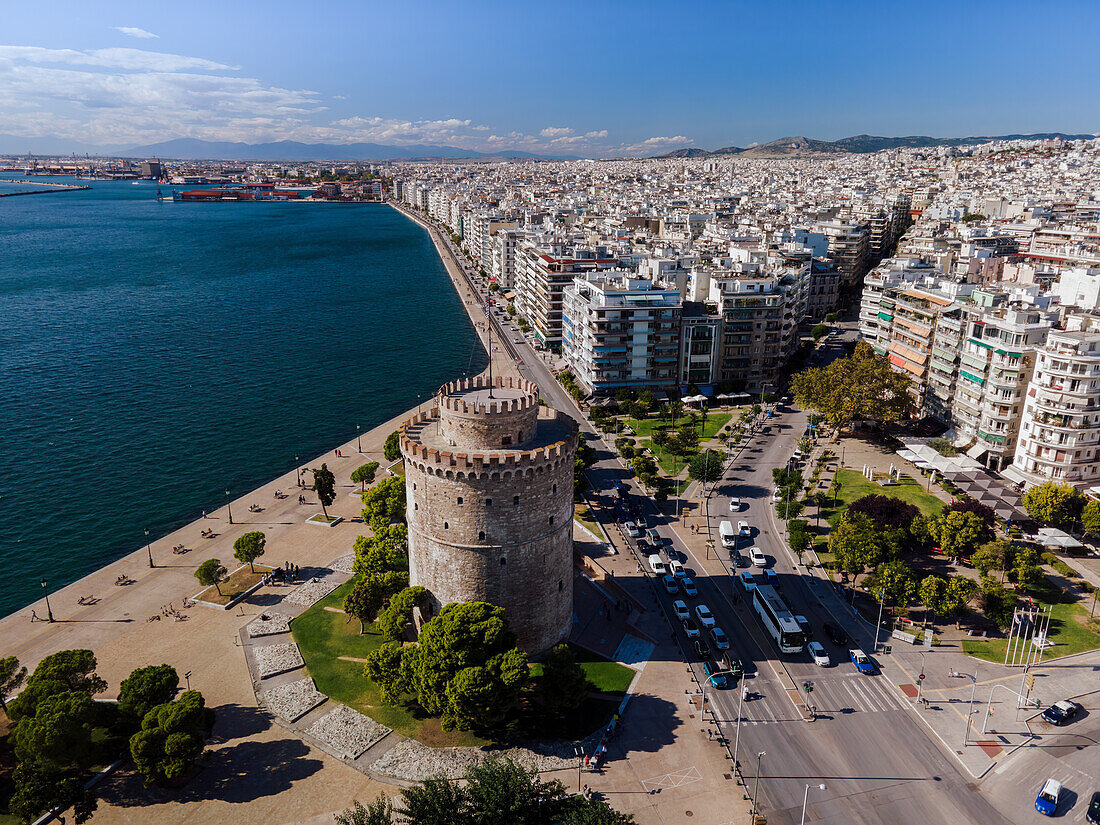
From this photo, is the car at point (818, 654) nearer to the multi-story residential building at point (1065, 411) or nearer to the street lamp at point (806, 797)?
the street lamp at point (806, 797)

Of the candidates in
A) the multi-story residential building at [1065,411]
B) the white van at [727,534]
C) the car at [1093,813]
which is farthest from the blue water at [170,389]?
the multi-story residential building at [1065,411]

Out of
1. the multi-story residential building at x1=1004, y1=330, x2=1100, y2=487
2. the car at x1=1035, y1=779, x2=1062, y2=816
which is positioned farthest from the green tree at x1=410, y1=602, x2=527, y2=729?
the multi-story residential building at x1=1004, y1=330, x2=1100, y2=487

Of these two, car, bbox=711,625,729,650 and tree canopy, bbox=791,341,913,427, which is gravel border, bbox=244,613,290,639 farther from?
tree canopy, bbox=791,341,913,427

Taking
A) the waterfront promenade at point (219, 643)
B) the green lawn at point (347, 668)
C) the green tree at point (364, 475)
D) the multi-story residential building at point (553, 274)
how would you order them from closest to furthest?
the waterfront promenade at point (219, 643) < the green lawn at point (347, 668) < the green tree at point (364, 475) < the multi-story residential building at point (553, 274)

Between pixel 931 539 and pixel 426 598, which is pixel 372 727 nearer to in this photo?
pixel 426 598

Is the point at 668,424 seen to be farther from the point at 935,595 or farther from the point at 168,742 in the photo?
the point at 168,742

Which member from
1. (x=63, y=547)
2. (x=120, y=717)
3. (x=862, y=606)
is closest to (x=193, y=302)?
(x=63, y=547)

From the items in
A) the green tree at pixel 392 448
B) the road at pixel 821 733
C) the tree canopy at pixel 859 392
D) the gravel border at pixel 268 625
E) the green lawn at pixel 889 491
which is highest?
the tree canopy at pixel 859 392
